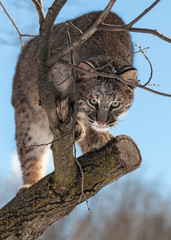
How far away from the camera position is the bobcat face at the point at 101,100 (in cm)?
506

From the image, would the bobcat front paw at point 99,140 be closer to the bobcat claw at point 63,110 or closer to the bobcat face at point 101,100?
the bobcat face at point 101,100

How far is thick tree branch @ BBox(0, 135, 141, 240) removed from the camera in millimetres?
4590

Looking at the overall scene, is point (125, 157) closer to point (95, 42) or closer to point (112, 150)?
point (112, 150)

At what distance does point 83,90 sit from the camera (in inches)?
207

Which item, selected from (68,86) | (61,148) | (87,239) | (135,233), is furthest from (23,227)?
(135,233)

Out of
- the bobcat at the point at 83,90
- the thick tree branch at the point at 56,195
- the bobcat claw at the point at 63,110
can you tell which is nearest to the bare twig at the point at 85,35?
the bobcat claw at the point at 63,110

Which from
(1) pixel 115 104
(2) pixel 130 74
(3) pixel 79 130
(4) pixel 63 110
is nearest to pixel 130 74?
(2) pixel 130 74

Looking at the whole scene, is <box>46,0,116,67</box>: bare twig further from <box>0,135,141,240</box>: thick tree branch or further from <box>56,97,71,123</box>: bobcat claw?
<box>0,135,141,240</box>: thick tree branch

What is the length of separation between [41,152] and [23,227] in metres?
2.04

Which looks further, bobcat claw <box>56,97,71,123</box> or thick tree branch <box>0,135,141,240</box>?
thick tree branch <box>0,135,141,240</box>

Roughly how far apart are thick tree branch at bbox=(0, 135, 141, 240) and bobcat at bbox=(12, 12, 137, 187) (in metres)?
0.55

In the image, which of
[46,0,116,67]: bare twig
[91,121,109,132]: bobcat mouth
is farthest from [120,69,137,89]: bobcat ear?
[46,0,116,67]: bare twig

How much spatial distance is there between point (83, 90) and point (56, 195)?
53.7 inches

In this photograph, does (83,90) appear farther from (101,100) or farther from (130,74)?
(130,74)
